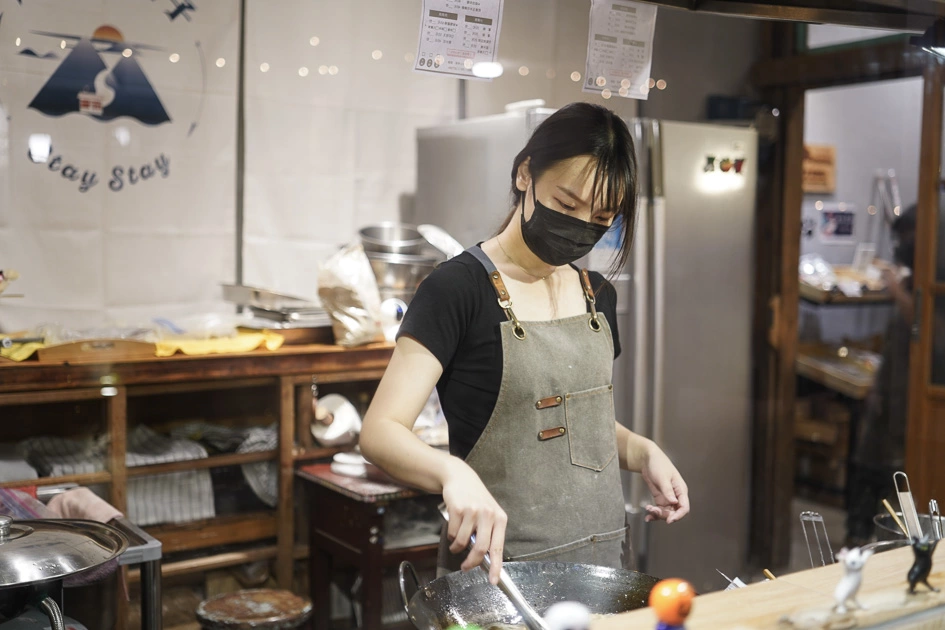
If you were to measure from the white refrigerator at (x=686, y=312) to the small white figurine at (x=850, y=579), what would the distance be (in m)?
2.16

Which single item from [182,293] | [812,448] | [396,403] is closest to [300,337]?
[182,293]

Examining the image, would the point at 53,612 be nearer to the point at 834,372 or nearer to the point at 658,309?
the point at 658,309

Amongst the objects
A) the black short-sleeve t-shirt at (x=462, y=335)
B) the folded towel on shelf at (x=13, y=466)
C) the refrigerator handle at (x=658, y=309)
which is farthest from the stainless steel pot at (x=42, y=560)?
the refrigerator handle at (x=658, y=309)

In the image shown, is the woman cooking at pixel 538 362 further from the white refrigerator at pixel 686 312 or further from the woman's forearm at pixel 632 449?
the white refrigerator at pixel 686 312

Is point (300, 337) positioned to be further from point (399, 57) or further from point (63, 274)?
point (399, 57)

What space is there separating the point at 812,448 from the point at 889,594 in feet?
15.2

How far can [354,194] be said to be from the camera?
12.0 ft

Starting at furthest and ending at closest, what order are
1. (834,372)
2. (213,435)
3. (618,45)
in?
1. (834,372)
2. (213,435)
3. (618,45)

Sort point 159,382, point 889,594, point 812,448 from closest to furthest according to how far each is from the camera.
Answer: point 889,594, point 159,382, point 812,448

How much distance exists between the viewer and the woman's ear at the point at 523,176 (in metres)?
1.62

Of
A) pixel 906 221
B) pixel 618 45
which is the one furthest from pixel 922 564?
pixel 906 221

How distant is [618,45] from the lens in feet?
5.54

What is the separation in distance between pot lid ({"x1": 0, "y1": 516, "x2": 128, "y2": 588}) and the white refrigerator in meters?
1.80

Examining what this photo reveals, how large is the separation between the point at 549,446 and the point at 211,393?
175 cm
